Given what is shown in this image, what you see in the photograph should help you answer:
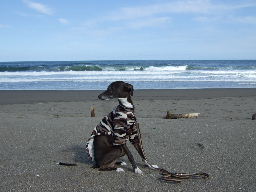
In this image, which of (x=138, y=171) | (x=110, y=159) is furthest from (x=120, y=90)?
(x=138, y=171)

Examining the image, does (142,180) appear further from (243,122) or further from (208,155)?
(243,122)

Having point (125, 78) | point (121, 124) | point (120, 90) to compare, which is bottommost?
point (125, 78)

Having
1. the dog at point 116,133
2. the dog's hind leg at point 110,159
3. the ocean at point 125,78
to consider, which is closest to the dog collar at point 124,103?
the dog at point 116,133

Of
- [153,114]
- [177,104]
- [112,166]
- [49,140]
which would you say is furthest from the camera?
[177,104]

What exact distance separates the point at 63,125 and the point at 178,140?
2811 millimetres

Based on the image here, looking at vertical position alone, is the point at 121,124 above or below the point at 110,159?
above

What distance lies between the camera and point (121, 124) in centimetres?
442

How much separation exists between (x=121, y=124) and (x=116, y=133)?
→ 5.6 inches

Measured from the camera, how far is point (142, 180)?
438cm

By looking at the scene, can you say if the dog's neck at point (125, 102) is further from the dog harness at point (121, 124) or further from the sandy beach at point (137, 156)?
the sandy beach at point (137, 156)

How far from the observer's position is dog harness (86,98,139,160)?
4.39 metres

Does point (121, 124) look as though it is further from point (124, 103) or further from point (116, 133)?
point (124, 103)

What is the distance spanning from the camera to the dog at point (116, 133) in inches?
173

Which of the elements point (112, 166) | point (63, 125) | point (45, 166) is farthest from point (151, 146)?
point (63, 125)
